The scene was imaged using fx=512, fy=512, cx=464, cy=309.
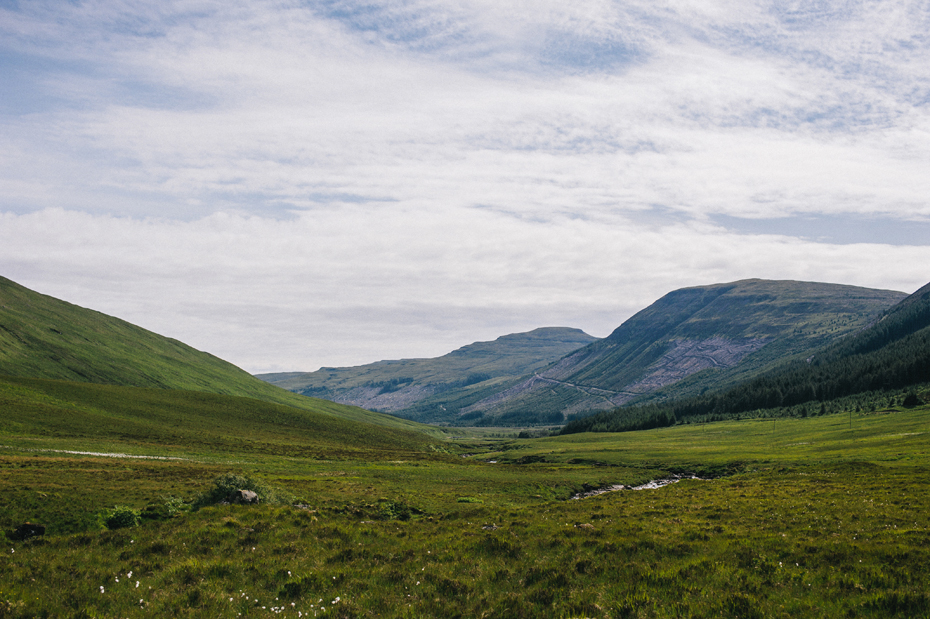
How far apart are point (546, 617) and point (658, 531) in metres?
13.1

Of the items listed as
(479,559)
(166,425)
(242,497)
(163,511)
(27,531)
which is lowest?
(166,425)

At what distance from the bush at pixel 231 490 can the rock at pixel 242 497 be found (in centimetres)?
33

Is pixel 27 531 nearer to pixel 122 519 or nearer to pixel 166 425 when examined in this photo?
pixel 122 519

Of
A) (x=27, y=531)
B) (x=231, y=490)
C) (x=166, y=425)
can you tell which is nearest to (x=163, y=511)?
(x=231, y=490)

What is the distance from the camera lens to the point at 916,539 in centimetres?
1859

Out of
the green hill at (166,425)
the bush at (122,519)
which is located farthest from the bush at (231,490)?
the green hill at (166,425)

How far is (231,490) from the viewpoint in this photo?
102 ft

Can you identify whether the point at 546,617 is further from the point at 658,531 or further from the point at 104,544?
the point at 104,544

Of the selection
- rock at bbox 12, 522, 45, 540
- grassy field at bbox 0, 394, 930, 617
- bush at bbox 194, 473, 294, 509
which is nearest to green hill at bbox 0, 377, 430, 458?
bush at bbox 194, 473, 294, 509

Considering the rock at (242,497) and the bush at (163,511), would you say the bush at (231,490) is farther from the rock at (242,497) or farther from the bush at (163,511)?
the bush at (163,511)

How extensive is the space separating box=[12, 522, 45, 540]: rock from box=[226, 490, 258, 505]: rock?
8.81 m

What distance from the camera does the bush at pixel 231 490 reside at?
3067cm

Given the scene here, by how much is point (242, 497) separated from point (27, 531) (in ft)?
31.8

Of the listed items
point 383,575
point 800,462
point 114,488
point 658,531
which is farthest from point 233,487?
point 800,462
